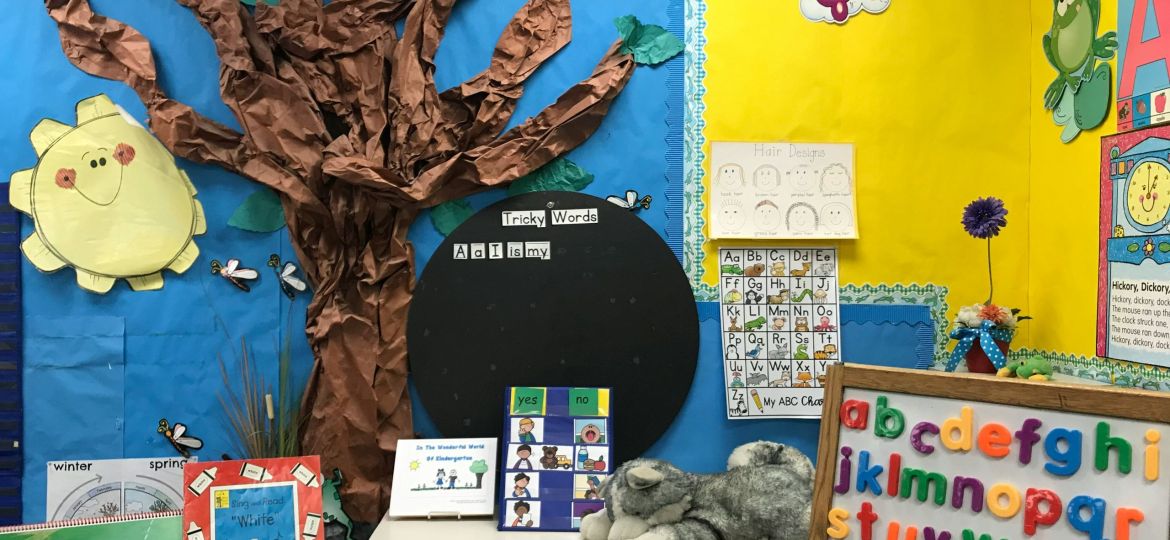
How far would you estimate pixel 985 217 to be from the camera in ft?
5.23

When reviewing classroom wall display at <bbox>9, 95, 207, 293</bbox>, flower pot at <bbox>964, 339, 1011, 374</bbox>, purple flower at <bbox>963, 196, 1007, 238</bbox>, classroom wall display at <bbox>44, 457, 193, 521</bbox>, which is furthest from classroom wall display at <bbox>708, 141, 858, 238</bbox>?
classroom wall display at <bbox>44, 457, 193, 521</bbox>

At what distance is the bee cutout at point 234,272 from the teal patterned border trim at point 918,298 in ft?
4.63

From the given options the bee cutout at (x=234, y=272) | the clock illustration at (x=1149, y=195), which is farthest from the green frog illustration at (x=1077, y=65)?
the bee cutout at (x=234, y=272)

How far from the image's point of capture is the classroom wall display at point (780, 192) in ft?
5.84

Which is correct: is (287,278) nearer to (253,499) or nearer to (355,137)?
(355,137)

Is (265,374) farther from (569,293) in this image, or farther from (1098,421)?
(1098,421)

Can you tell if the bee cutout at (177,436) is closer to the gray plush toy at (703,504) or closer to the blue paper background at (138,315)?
the blue paper background at (138,315)

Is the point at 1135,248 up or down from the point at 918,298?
up

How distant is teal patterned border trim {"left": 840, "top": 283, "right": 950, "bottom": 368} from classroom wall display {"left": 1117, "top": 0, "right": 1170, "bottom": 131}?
52 centimetres

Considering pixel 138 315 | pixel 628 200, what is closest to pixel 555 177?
pixel 628 200

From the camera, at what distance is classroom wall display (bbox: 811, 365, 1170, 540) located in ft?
2.99

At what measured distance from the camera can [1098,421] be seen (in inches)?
36.8

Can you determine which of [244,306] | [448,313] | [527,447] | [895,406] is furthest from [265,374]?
[895,406]

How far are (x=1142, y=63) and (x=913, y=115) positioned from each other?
464mm
